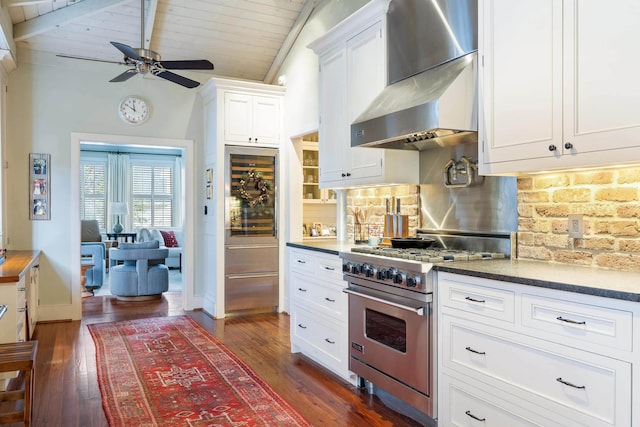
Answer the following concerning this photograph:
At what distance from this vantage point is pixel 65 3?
4.89 metres

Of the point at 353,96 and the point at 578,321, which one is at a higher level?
the point at 353,96

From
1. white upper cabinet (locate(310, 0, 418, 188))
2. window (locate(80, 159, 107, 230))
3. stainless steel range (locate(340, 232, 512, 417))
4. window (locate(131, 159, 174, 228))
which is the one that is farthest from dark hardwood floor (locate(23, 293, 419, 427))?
window (locate(131, 159, 174, 228))

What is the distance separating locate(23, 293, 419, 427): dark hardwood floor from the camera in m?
2.94

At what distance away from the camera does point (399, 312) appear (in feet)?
9.39

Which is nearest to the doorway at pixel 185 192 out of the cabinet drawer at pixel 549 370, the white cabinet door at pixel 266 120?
the white cabinet door at pixel 266 120

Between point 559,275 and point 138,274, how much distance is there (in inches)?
228

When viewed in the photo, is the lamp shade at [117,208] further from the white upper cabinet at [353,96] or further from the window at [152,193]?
the white upper cabinet at [353,96]

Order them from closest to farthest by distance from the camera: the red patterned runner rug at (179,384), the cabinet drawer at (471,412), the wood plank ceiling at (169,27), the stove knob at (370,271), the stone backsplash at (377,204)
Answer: the cabinet drawer at (471,412) < the red patterned runner rug at (179,384) < the stove knob at (370,271) < the stone backsplash at (377,204) < the wood plank ceiling at (169,27)

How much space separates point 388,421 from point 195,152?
4.28 meters

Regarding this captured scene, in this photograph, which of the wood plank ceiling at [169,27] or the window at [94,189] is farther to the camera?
the window at [94,189]

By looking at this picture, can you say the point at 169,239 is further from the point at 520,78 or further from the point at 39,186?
the point at 520,78

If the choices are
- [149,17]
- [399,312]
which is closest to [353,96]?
[399,312]

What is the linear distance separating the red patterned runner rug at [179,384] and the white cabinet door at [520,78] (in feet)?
6.52

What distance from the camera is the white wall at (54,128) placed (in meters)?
5.25
